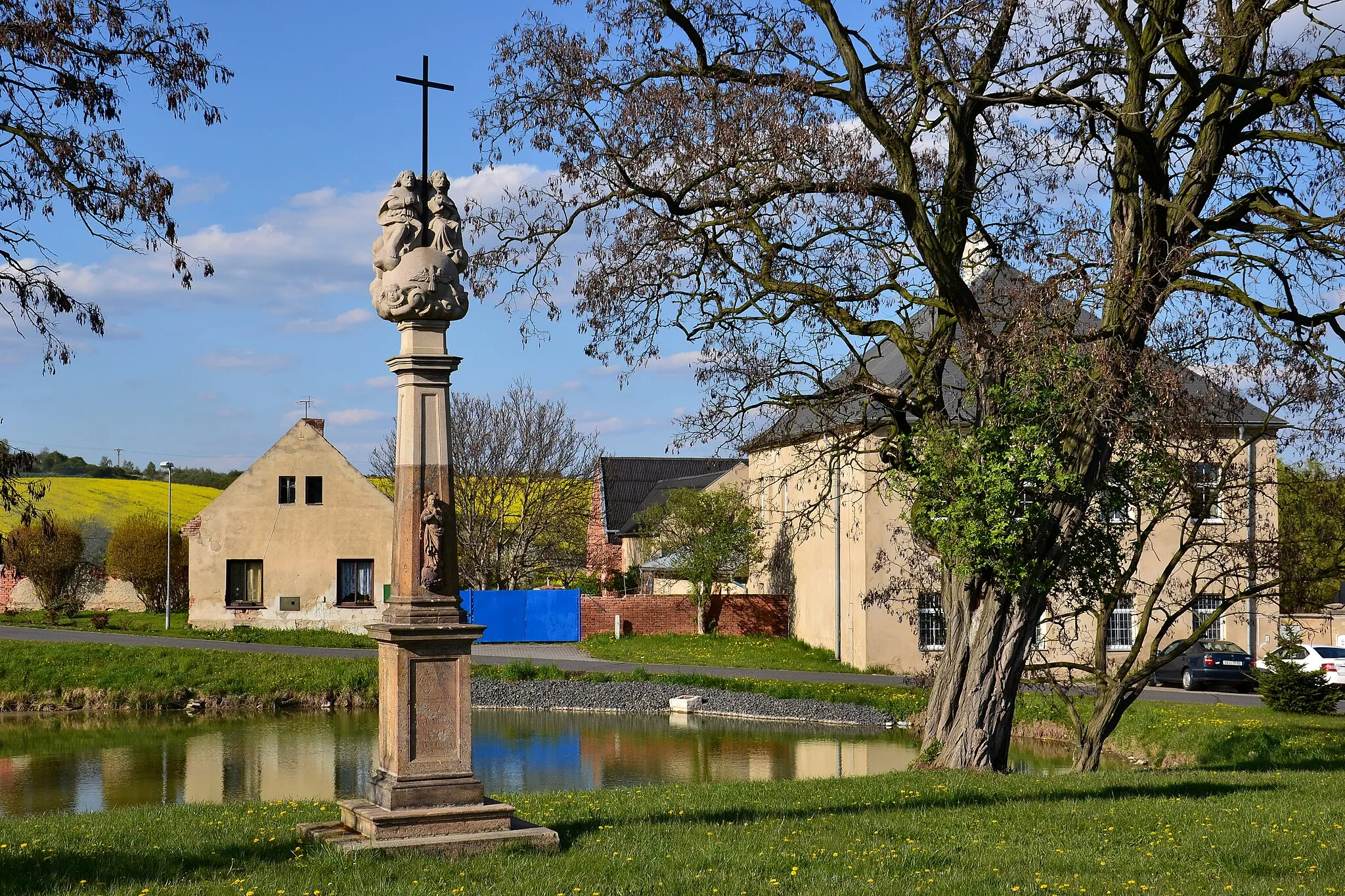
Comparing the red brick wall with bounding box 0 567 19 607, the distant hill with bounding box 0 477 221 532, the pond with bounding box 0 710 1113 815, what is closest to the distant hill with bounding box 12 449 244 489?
the distant hill with bounding box 0 477 221 532

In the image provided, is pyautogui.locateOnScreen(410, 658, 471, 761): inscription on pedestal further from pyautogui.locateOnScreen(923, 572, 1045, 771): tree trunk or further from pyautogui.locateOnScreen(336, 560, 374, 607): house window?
pyautogui.locateOnScreen(336, 560, 374, 607): house window

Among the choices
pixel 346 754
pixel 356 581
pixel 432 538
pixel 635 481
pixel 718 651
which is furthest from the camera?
pixel 635 481

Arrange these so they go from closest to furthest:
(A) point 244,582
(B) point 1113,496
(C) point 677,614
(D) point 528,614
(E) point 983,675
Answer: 1. (B) point 1113,496
2. (E) point 983,675
3. (A) point 244,582
4. (C) point 677,614
5. (D) point 528,614

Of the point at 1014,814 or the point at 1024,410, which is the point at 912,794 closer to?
the point at 1014,814

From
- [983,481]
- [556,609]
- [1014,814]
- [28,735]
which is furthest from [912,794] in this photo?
[556,609]

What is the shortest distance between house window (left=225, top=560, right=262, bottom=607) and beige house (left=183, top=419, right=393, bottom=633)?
0.07 feet

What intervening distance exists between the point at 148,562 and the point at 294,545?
11.7 meters

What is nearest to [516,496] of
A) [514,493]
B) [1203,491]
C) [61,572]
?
[514,493]

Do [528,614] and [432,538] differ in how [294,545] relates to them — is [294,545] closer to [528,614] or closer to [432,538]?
[528,614]

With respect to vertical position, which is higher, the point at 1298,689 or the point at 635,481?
the point at 635,481

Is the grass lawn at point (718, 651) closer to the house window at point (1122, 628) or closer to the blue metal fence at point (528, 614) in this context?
the blue metal fence at point (528, 614)

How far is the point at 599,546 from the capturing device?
177 ft

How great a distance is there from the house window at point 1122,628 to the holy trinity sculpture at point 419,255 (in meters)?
27.5

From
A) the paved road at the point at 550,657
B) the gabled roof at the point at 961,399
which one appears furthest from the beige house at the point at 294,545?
the gabled roof at the point at 961,399
